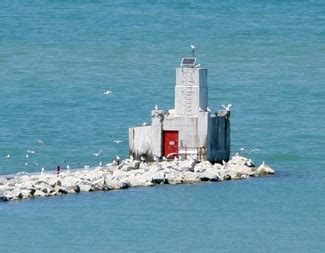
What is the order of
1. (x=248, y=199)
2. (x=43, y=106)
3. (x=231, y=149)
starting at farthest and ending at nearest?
(x=43, y=106) → (x=231, y=149) → (x=248, y=199)

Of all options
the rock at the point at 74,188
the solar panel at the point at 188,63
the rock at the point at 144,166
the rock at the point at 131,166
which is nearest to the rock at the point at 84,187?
the rock at the point at 74,188

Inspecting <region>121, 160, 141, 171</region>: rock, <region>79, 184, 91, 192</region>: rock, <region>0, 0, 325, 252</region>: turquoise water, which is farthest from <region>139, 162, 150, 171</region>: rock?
<region>79, 184, 91, 192</region>: rock


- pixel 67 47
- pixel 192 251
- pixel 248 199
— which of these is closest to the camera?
pixel 192 251

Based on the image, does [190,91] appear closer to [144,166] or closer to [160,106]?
[144,166]

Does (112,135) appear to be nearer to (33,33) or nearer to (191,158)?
(191,158)

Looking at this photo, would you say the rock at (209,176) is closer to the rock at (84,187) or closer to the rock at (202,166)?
the rock at (202,166)

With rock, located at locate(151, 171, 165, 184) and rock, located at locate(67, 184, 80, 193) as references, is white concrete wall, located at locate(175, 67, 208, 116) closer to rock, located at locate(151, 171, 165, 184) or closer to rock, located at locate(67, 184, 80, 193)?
rock, located at locate(151, 171, 165, 184)

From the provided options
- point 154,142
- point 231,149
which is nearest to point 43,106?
point 231,149
